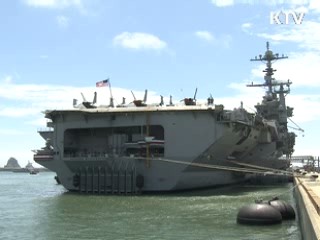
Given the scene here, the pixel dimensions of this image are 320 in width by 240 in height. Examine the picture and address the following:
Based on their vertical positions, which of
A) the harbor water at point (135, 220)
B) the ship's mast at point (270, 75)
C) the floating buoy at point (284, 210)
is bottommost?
the harbor water at point (135, 220)

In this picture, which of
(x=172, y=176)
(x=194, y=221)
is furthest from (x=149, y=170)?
(x=194, y=221)

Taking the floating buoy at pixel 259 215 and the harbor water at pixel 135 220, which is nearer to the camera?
the harbor water at pixel 135 220

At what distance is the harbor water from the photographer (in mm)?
16484

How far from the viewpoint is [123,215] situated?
22109 mm

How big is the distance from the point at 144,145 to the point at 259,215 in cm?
1782

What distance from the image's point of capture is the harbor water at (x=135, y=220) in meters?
16.5

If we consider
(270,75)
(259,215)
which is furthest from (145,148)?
(270,75)

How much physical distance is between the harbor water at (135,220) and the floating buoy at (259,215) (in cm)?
24

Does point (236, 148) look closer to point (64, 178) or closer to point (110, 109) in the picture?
point (110, 109)

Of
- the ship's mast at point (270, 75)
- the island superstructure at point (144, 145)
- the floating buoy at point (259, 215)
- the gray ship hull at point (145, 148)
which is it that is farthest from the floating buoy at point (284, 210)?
the ship's mast at point (270, 75)

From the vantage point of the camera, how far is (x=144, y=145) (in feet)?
112

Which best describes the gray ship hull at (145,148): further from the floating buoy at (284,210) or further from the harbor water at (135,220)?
the floating buoy at (284,210)

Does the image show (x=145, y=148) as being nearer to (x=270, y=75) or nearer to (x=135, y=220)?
(x=135, y=220)

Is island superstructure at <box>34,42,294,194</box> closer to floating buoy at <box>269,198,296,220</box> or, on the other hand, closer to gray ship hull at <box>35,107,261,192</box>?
gray ship hull at <box>35,107,261,192</box>
